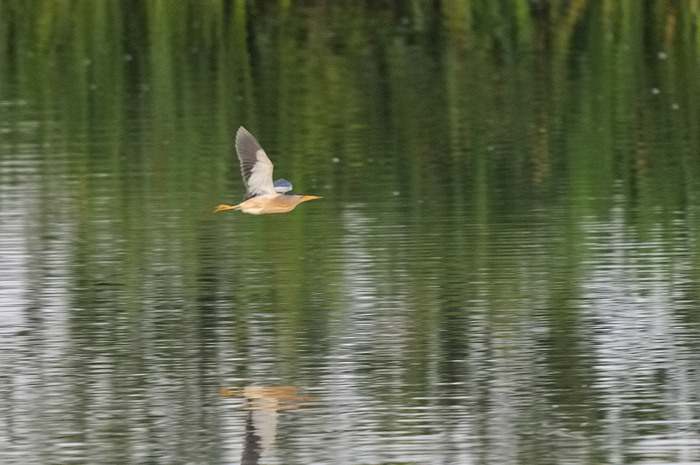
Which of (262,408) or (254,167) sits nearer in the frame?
(262,408)

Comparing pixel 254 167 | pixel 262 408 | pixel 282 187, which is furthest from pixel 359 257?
→ pixel 262 408

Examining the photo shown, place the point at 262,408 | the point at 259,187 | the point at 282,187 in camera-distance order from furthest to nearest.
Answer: the point at 282,187
the point at 259,187
the point at 262,408

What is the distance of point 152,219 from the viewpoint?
1577 cm

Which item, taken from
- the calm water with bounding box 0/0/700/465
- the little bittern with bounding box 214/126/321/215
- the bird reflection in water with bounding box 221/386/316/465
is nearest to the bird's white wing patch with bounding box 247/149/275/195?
the little bittern with bounding box 214/126/321/215

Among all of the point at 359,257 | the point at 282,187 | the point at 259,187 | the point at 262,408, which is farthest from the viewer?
the point at 359,257

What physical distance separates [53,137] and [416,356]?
34.9ft

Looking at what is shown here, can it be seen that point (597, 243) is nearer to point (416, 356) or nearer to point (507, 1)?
point (416, 356)

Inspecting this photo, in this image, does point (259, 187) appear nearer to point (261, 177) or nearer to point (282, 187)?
point (261, 177)

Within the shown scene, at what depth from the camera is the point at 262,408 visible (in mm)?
9906

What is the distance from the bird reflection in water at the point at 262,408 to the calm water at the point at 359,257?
0.07 feet

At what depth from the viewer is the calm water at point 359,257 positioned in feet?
31.8

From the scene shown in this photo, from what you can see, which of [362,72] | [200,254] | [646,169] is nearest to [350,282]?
[200,254]

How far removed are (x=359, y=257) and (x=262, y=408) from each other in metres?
4.01

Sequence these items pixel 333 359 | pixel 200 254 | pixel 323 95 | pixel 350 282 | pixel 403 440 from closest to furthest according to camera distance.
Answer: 1. pixel 403 440
2. pixel 333 359
3. pixel 350 282
4. pixel 200 254
5. pixel 323 95
